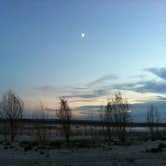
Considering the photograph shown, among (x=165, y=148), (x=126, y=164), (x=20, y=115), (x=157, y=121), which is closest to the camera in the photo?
(x=126, y=164)

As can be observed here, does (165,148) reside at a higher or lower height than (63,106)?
lower

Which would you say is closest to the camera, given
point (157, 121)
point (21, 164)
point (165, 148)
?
point (21, 164)

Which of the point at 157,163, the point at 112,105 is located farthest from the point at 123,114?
the point at 157,163

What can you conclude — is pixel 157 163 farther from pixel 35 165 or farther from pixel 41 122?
pixel 41 122

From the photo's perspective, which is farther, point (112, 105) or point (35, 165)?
point (112, 105)

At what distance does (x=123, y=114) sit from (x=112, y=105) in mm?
2057

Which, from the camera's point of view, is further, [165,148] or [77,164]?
[165,148]

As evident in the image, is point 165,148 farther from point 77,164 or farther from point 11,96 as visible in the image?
point 11,96

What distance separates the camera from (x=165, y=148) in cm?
3092

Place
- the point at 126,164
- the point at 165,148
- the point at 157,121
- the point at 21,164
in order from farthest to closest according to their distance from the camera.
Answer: the point at 157,121
the point at 165,148
the point at 21,164
the point at 126,164

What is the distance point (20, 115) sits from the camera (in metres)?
59.7

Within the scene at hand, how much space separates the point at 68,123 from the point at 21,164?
3012cm

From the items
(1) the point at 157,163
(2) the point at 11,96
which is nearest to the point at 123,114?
(2) the point at 11,96

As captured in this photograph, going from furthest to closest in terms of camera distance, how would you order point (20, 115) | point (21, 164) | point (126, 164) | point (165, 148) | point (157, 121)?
1. point (157, 121)
2. point (20, 115)
3. point (165, 148)
4. point (21, 164)
5. point (126, 164)
